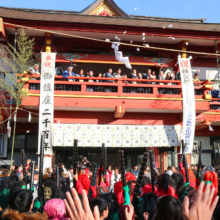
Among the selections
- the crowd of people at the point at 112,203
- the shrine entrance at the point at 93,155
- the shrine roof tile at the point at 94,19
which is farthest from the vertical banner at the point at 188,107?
the crowd of people at the point at 112,203

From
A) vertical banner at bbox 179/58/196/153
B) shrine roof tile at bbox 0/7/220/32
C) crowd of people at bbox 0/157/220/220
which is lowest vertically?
crowd of people at bbox 0/157/220/220

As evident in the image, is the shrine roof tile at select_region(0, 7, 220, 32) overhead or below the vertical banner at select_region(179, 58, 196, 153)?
overhead

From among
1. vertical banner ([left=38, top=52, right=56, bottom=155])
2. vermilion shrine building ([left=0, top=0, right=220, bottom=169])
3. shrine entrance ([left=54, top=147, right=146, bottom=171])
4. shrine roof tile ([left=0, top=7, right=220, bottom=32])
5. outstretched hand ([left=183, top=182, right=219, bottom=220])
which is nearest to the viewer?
outstretched hand ([left=183, top=182, right=219, bottom=220])

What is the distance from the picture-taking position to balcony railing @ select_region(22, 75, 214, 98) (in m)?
10.8

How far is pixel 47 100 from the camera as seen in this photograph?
1012 centimetres

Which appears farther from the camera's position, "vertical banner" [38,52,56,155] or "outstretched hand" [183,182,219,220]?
"vertical banner" [38,52,56,155]

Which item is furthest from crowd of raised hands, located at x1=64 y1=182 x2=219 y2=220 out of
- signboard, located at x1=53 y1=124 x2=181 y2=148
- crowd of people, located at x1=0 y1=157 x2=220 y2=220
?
signboard, located at x1=53 y1=124 x2=181 y2=148

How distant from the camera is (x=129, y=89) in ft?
37.9

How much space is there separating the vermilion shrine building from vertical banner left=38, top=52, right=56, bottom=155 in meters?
0.43

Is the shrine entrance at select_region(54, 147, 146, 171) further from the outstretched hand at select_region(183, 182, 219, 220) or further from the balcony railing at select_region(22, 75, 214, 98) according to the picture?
the outstretched hand at select_region(183, 182, 219, 220)

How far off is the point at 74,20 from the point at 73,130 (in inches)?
183

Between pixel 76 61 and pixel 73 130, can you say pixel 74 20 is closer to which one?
pixel 76 61

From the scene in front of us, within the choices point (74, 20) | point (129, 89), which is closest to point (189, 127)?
point (129, 89)

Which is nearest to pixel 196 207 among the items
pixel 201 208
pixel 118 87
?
pixel 201 208
